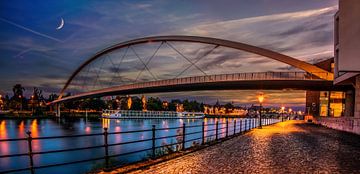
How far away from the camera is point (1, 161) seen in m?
20.0

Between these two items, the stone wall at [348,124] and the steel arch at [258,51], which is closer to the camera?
the stone wall at [348,124]

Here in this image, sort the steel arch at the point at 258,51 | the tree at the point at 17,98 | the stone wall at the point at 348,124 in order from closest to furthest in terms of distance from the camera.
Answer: the stone wall at the point at 348,124 → the steel arch at the point at 258,51 → the tree at the point at 17,98

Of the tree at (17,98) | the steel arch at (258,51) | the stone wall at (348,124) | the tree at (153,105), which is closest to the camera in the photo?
the stone wall at (348,124)

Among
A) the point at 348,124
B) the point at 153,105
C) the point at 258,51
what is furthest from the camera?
the point at 153,105

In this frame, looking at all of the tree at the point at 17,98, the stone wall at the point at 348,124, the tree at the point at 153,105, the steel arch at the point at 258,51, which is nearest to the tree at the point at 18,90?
the tree at the point at 17,98

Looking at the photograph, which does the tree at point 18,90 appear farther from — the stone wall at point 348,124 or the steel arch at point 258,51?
the stone wall at point 348,124

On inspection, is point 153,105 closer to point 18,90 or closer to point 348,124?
point 18,90

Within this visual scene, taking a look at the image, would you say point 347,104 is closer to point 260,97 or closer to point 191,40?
point 260,97

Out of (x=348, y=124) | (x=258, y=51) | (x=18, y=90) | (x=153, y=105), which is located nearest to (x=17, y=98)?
(x=18, y=90)

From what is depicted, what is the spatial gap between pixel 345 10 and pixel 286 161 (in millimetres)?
13628

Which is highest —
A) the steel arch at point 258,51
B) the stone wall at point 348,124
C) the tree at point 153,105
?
the steel arch at point 258,51

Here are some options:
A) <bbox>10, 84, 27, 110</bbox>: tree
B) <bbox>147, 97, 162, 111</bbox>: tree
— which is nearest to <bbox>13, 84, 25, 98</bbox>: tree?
<bbox>10, 84, 27, 110</bbox>: tree

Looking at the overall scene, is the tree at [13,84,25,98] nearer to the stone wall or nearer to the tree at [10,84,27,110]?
the tree at [10,84,27,110]

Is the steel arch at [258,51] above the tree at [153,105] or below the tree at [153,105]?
above
